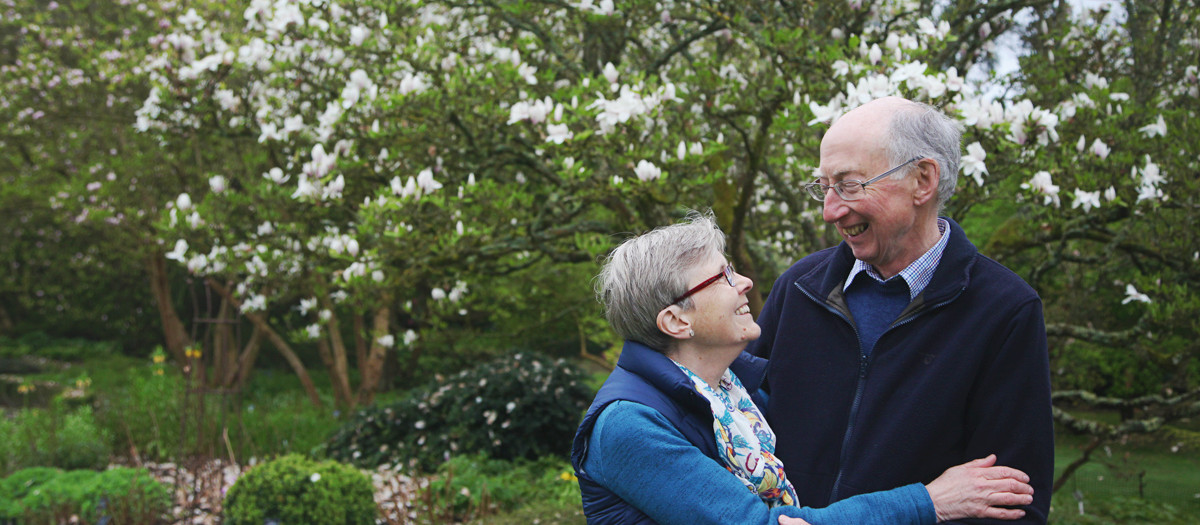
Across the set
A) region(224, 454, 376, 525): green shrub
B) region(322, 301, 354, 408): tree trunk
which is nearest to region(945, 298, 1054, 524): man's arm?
region(224, 454, 376, 525): green shrub

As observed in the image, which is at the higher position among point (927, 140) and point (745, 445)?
point (927, 140)

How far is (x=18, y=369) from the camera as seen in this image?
1519 cm

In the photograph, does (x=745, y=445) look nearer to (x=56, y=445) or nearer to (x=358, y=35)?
(x=358, y=35)

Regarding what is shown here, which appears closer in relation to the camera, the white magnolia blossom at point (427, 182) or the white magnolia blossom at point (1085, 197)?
the white magnolia blossom at point (1085, 197)

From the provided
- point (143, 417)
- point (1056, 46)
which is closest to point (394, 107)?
point (1056, 46)

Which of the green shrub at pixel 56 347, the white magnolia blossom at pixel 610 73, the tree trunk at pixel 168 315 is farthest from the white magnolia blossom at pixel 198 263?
the green shrub at pixel 56 347

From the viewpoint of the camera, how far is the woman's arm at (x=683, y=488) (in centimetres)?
150

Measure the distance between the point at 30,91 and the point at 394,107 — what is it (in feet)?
26.0

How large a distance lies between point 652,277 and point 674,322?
10cm

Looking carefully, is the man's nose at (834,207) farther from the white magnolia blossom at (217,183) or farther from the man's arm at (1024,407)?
the white magnolia blossom at (217,183)

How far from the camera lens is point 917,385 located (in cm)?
171

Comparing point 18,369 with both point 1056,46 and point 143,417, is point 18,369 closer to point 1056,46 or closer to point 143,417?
point 143,417

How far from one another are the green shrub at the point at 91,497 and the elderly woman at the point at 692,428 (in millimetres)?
4688

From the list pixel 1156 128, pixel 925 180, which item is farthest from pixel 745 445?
pixel 1156 128
